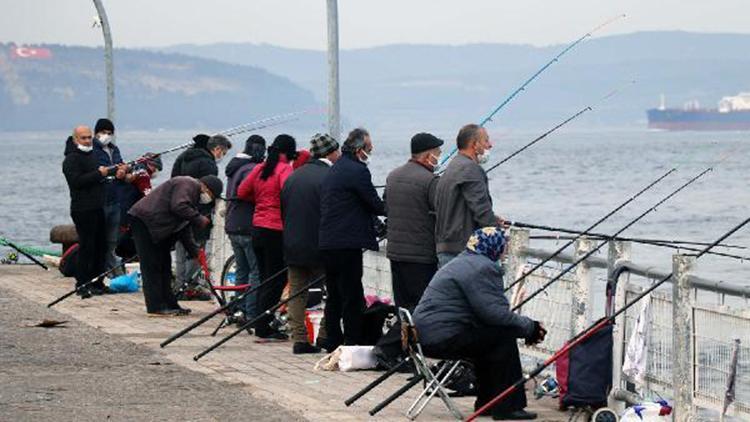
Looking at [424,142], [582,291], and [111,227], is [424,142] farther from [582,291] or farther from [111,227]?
[111,227]

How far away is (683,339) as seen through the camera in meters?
9.91

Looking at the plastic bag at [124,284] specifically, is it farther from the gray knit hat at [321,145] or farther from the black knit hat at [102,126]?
the gray knit hat at [321,145]

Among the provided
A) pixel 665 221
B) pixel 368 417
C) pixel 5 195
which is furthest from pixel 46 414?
pixel 5 195

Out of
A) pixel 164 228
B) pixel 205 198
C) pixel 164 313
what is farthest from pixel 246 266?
pixel 164 313

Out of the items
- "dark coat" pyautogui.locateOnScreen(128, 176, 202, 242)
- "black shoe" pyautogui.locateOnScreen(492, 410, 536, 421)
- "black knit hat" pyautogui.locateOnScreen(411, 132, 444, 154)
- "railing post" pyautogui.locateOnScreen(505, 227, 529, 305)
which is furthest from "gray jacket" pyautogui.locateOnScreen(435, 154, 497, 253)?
"dark coat" pyautogui.locateOnScreen(128, 176, 202, 242)

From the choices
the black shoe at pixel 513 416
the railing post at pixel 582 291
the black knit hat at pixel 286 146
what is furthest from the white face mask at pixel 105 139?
the black shoe at pixel 513 416

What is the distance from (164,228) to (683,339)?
6788mm

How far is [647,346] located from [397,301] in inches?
89.4

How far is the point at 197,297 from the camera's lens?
1786 centimetres

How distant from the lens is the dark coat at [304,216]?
13.5 m

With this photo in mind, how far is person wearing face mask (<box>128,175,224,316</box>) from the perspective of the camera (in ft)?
52.1

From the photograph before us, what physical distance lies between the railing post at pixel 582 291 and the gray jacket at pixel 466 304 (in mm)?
1172

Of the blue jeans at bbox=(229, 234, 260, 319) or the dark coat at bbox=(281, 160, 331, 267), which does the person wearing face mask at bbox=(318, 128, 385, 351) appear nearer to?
the dark coat at bbox=(281, 160, 331, 267)

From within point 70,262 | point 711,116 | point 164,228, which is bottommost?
point 711,116
